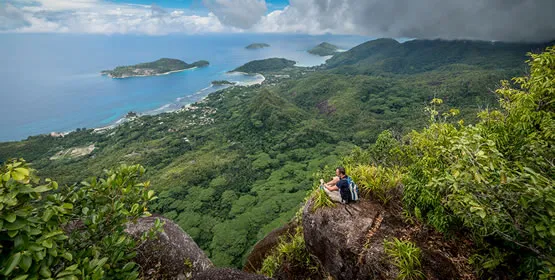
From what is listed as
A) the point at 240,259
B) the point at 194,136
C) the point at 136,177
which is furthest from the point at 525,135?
→ the point at 194,136

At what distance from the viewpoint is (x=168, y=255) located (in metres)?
7.22

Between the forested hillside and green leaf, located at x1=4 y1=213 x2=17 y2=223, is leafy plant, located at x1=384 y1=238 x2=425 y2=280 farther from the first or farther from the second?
the forested hillside

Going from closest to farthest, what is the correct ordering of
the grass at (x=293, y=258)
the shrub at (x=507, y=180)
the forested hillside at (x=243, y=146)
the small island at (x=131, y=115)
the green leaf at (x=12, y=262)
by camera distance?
1. the green leaf at (x=12, y=262)
2. the shrub at (x=507, y=180)
3. the grass at (x=293, y=258)
4. the forested hillside at (x=243, y=146)
5. the small island at (x=131, y=115)

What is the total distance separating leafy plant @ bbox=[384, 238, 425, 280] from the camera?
546cm

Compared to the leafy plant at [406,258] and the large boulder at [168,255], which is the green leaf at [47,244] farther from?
the leafy plant at [406,258]

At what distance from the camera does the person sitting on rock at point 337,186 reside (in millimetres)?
7125

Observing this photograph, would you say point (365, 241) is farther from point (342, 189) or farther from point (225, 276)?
point (225, 276)

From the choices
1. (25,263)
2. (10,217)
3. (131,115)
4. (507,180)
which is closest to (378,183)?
(507,180)

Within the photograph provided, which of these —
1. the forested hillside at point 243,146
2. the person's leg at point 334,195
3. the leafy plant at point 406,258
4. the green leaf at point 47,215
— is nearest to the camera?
the green leaf at point 47,215

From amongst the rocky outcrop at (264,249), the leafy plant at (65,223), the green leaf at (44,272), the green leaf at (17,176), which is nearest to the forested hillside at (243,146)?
the rocky outcrop at (264,249)

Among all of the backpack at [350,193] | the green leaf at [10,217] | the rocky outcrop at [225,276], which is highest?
the green leaf at [10,217]

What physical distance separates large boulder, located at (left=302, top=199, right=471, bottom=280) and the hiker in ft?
0.79

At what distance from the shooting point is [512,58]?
633ft

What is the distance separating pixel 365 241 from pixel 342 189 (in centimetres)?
152
